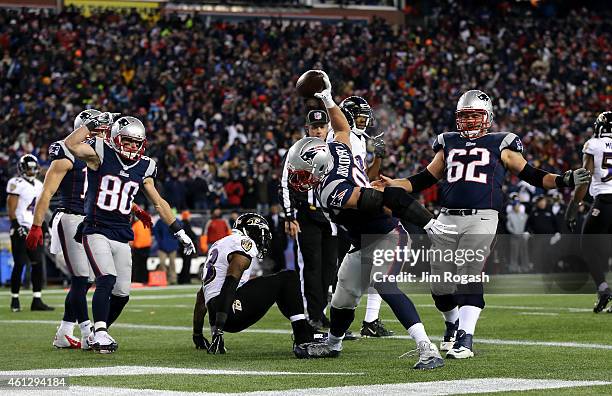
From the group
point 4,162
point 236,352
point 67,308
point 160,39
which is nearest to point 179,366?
point 236,352

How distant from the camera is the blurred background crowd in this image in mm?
23750

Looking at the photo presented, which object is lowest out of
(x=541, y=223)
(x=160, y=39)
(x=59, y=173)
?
(x=541, y=223)

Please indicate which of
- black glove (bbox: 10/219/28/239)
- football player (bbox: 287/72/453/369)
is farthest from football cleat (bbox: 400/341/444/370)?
black glove (bbox: 10/219/28/239)

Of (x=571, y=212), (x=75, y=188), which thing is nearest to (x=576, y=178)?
(x=571, y=212)

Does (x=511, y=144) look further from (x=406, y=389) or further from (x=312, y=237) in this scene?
(x=406, y=389)

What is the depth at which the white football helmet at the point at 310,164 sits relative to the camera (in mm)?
7094

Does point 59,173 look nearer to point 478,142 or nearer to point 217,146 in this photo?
point 478,142

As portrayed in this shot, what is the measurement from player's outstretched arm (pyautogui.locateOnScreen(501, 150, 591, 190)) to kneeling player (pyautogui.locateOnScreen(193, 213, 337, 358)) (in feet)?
5.58

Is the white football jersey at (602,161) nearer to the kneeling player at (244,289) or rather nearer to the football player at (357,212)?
the kneeling player at (244,289)

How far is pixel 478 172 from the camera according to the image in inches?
309

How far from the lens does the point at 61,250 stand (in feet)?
31.4

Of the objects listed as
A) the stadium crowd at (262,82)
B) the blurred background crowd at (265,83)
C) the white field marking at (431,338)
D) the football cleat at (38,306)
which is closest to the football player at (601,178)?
the white field marking at (431,338)

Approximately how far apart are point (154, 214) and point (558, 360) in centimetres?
1489

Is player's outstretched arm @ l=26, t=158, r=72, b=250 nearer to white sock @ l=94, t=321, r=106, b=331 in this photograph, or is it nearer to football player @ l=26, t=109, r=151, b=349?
football player @ l=26, t=109, r=151, b=349
